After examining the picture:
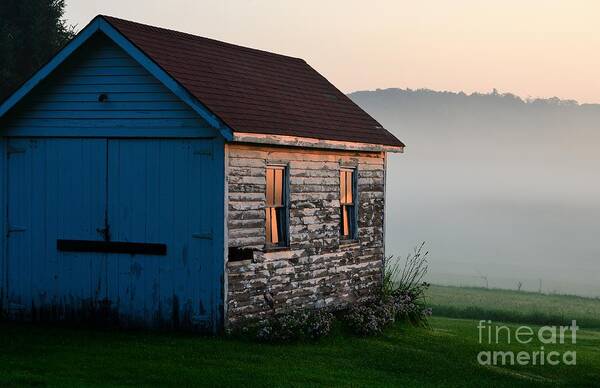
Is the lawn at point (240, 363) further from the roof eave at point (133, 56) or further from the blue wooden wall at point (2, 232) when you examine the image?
the roof eave at point (133, 56)

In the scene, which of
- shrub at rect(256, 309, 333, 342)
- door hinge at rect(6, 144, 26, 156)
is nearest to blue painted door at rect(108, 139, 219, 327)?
shrub at rect(256, 309, 333, 342)

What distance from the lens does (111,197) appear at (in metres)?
19.3

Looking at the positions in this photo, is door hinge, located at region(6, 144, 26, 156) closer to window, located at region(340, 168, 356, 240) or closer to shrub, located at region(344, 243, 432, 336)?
window, located at region(340, 168, 356, 240)

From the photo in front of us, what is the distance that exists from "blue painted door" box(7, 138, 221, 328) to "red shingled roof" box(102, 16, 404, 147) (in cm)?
126

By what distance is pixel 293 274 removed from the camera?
67.4ft

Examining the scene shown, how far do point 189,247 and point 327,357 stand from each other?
10.1ft

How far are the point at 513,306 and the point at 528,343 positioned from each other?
16.1 m

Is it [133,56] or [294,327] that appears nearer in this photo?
[133,56]

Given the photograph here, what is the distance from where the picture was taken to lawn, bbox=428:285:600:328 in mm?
32625

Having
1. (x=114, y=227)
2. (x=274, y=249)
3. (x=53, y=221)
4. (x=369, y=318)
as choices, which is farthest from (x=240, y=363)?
(x=53, y=221)

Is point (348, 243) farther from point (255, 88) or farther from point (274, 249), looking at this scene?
point (255, 88)

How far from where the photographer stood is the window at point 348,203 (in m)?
22.7

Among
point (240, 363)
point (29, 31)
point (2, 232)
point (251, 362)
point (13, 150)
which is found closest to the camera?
point (240, 363)

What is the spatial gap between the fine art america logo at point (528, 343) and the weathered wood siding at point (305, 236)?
3.16 meters
